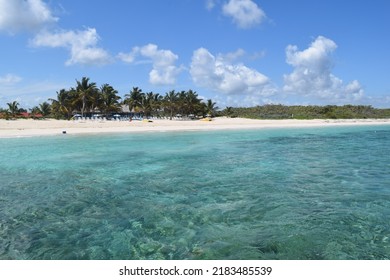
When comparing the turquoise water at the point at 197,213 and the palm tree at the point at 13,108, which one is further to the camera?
the palm tree at the point at 13,108

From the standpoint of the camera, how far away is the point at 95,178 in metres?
14.1

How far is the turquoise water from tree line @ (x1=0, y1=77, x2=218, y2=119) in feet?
186

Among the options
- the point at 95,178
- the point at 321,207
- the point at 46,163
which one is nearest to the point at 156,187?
the point at 95,178

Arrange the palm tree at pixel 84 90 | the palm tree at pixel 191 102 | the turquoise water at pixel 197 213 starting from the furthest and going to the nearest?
the palm tree at pixel 191 102, the palm tree at pixel 84 90, the turquoise water at pixel 197 213

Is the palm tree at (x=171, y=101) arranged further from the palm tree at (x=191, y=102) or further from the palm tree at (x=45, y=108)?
the palm tree at (x=45, y=108)

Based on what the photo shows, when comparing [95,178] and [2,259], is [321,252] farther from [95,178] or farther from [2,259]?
[95,178]

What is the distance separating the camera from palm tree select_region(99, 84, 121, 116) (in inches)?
2926

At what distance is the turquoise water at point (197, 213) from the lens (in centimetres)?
655

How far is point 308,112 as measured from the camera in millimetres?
95750

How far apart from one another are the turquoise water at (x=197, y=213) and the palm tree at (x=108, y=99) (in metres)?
59.9

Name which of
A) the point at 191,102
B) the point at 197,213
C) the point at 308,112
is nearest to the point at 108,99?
the point at 191,102

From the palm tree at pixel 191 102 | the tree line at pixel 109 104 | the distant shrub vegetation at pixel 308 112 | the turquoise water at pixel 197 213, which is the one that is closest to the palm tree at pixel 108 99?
the tree line at pixel 109 104
